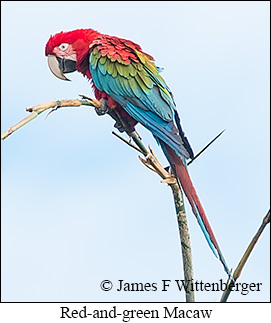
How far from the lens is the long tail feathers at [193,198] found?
4.86 ft

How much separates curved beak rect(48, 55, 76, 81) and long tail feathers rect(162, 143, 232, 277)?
95cm

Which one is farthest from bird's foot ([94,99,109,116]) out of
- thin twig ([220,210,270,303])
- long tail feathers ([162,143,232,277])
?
thin twig ([220,210,270,303])

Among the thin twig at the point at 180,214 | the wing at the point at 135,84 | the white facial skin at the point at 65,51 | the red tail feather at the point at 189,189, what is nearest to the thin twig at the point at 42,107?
the thin twig at the point at 180,214

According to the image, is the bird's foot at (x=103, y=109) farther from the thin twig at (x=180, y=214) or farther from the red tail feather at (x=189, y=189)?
the thin twig at (x=180, y=214)

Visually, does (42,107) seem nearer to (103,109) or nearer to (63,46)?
(103,109)

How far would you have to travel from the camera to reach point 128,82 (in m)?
2.11

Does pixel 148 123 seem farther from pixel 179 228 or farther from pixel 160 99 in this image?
pixel 179 228

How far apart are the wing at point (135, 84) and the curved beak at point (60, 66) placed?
0.24 metres

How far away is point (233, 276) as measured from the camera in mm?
1020

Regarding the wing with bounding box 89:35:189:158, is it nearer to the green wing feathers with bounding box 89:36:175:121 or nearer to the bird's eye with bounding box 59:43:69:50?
the green wing feathers with bounding box 89:36:175:121

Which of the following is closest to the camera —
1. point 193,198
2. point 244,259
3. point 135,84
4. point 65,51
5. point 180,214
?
point 244,259

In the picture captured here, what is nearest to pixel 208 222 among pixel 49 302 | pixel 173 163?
pixel 173 163

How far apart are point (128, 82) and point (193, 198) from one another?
2.46 feet

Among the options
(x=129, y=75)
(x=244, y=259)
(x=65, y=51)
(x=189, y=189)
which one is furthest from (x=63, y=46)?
(x=244, y=259)
